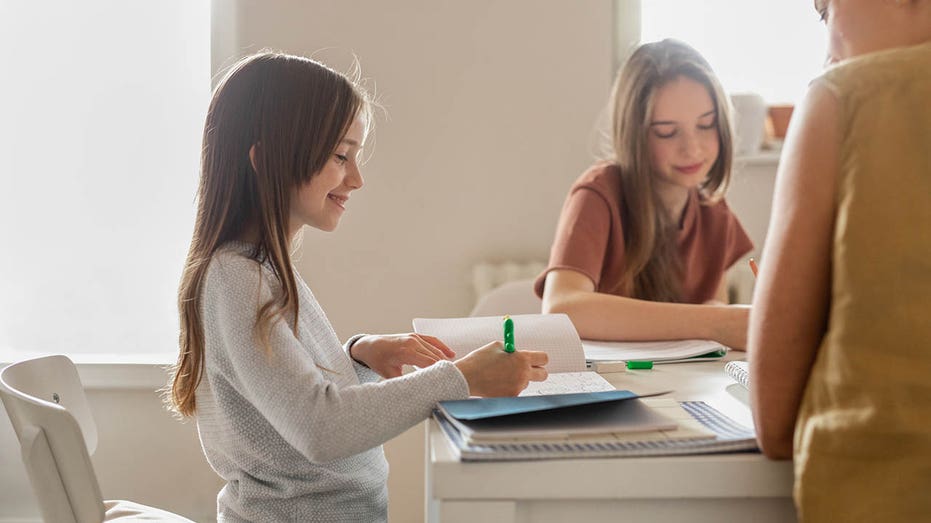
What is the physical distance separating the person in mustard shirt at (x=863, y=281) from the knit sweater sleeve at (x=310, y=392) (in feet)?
1.19

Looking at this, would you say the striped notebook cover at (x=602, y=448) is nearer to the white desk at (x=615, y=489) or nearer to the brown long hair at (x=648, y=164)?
the white desk at (x=615, y=489)

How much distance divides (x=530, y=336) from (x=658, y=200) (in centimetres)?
72

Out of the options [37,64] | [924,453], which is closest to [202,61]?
[37,64]

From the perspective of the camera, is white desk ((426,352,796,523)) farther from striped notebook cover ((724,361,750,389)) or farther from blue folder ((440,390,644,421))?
striped notebook cover ((724,361,750,389))

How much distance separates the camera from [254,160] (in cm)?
108

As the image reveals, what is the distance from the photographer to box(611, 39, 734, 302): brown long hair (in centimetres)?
171

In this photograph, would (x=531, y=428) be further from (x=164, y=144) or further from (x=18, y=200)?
(x=18, y=200)

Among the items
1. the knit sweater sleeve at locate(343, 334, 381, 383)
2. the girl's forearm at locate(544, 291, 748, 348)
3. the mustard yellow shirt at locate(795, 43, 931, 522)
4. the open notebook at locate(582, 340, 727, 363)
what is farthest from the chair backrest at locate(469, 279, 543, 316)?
the mustard yellow shirt at locate(795, 43, 931, 522)

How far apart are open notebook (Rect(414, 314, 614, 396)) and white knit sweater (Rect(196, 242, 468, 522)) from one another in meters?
0.14

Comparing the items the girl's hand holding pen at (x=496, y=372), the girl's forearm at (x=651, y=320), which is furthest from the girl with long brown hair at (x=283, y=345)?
the girl's forearm at (x=651, y=320)

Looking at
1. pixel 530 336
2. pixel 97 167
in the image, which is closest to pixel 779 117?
pixel 530 336

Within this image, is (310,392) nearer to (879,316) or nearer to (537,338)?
(537,338)

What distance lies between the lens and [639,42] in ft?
7.61

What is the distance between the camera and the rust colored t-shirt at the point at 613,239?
167 cm
